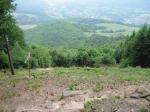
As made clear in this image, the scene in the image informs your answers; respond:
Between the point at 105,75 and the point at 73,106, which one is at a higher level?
the point at 73,106

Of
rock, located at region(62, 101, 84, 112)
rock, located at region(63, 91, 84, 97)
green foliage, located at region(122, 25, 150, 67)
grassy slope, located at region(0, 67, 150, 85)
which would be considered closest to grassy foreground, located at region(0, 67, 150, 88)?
grassy slope, located at region(0, 67, 150, 85)

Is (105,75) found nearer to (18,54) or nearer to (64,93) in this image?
(64,93)

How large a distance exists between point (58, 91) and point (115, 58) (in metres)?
76.1

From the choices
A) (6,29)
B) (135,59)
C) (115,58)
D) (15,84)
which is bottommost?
(115,58)

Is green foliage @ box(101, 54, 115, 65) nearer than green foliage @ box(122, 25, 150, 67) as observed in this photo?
No

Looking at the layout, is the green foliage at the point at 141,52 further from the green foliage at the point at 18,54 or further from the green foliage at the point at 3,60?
the green foliage at the point at 3,60

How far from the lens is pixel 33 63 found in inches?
3041

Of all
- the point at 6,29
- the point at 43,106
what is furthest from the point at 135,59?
the point at 43,106

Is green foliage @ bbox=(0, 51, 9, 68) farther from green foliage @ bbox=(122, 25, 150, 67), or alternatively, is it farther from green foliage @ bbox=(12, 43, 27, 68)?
green foliage @ bbox=(122, 25, 150, 67)

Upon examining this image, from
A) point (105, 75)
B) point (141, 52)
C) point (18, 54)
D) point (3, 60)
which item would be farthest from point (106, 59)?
point (105, 75)

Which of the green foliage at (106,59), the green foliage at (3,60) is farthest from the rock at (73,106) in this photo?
the green foliage at (106,59)

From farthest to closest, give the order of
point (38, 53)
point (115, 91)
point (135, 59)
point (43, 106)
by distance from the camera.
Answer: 1. point (38, 53)
2. point (135, 59)
3. point (115, 91)
4. point (43, 106)

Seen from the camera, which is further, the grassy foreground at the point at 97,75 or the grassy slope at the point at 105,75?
the grassy slope at the point at 105,75

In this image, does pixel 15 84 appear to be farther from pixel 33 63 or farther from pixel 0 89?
pixel 33 63
